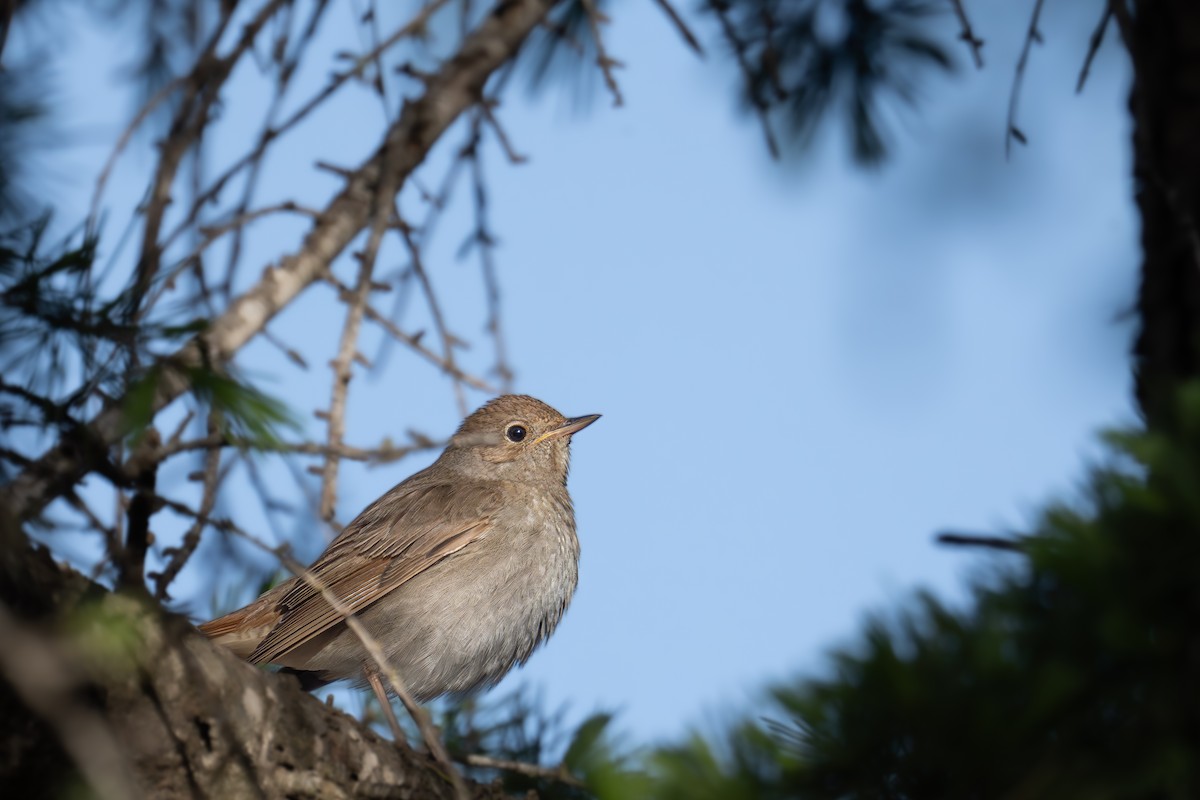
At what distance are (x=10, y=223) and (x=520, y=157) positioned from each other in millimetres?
2128

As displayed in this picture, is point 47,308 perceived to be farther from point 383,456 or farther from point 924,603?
point 924,603

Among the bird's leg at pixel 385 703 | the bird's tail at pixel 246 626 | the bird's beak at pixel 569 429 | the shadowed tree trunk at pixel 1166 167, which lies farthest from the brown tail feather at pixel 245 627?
the shadowed tree trunk at pixel 1166 167

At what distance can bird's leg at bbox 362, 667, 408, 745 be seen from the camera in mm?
4044

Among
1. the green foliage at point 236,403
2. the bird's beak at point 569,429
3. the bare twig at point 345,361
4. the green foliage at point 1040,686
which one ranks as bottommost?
the green foliage at point 1040,686

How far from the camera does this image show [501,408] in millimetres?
6609

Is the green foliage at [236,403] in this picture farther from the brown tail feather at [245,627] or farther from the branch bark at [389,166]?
the brown tail feather at [245,627]

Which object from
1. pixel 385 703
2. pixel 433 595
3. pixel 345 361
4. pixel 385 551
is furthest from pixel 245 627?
pixel 345 361

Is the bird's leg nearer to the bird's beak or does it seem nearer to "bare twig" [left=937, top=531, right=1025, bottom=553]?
the bird's beak

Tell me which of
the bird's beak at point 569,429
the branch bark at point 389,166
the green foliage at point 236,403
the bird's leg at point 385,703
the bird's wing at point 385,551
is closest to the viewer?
the green foliage at point 236,403

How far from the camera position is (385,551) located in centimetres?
562

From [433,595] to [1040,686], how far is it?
4204mm

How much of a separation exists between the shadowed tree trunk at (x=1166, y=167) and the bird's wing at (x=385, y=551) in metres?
3.06

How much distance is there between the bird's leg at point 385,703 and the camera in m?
4.04

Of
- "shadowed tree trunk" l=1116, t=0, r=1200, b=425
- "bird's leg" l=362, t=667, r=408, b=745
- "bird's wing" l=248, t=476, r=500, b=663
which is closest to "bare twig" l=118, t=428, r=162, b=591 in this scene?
"bird's leg" l=362, t=667, r=408, b=745
